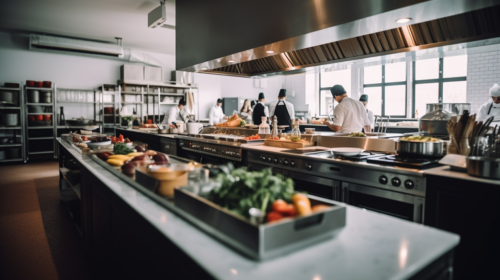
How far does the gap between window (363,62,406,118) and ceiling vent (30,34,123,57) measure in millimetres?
8034

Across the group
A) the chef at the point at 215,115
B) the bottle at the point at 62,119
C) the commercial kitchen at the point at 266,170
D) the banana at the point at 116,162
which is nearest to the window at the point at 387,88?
the commercial kitchen at the point at 266,170

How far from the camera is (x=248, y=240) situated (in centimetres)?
92

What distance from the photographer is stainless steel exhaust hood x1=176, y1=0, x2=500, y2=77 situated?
2.30 m

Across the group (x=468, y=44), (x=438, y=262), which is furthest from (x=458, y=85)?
(x=438, y=262)

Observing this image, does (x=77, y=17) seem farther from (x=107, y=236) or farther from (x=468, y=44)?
(x=468, y=44)

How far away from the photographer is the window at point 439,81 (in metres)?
8.93

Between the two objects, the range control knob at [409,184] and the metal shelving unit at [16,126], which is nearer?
the range control knob at [409,184]

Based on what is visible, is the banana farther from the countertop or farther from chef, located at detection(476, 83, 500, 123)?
chef, located at detection(476, 83, 500, 123)

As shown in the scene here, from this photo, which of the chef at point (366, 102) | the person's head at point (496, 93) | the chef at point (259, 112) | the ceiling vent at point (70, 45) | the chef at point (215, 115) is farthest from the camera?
the chef at point (215, 115)

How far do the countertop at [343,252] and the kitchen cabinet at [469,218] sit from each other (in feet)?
3.43

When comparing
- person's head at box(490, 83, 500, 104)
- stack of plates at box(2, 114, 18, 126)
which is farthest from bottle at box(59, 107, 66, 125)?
person's head at box(490, 83, 500, 104)

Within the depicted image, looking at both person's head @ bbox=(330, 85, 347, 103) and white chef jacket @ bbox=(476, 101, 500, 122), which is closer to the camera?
person's head @ bbox=(330, 85, 347, 103)

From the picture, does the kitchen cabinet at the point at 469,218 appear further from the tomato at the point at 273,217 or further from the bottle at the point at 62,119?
the bottle at the point at 62,119

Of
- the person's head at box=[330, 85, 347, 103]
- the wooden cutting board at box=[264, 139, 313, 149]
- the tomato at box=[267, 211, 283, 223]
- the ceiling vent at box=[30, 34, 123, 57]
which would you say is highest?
the ceiling vent at box=[30, 34, 123, 57]
